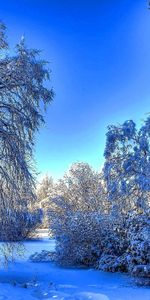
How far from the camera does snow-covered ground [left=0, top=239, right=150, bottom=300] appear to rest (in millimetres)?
9108

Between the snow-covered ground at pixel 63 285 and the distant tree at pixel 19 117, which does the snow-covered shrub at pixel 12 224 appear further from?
the snow-covered ground at pixel 63 285

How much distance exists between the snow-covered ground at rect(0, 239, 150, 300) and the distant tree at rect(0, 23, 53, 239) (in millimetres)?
2154

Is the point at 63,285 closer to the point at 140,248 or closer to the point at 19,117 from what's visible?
the point at 140,248

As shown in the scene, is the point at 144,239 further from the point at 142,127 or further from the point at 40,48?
the point at 40,48

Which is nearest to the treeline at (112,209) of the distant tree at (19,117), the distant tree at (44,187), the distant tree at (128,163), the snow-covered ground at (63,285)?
the distant tree at (128,163)

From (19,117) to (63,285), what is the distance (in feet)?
16.5

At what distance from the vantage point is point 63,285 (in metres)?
10.6

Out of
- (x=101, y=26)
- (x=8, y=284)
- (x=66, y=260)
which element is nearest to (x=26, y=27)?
(x=101, y=26)

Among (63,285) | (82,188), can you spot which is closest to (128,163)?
(63,285)

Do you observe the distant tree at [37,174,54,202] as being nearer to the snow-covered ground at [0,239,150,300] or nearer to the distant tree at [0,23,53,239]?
the snow-covered ground at [0,239,150,300]

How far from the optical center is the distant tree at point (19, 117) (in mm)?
8398

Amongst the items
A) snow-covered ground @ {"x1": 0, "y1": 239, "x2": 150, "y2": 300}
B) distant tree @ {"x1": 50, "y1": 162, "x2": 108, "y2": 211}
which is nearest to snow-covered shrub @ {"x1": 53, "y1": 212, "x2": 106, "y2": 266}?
snow-covered ground @ {"x1": 0, "y1": 239, "x2": 150, "y2": 300}

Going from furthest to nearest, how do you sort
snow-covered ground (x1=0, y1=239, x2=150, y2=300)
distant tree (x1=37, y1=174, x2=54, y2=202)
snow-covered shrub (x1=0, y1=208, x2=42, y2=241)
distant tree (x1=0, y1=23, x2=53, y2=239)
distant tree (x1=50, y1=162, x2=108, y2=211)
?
1. distant tree (x1=37, y1=174, x2=54, y2=202)
2. distant tree (x1=50, y1=162, x2=108, y2=211)
3. snow-covered ground (x1=0, y1=239, x2=150, y2=300)
4. snow-covered shrub (x1=0, y1=208, x2=42, y2=241)
5. distant tree (x1=0, y1=23, x2=53, y2=239)

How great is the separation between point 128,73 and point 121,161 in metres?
4.41
